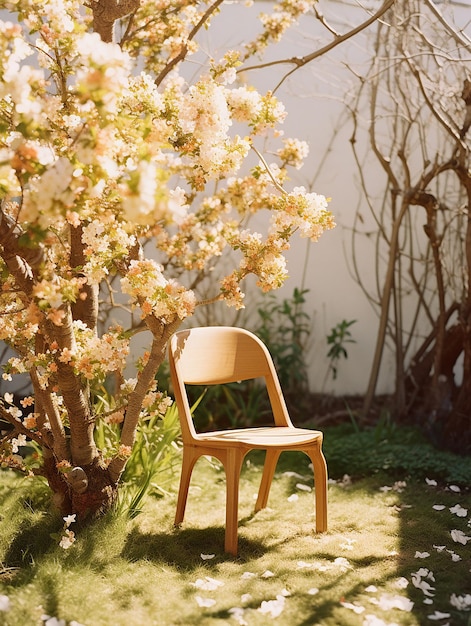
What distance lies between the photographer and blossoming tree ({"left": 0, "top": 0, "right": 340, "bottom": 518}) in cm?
156

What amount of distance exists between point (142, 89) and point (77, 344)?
78 cm

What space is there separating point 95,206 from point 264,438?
0.99m

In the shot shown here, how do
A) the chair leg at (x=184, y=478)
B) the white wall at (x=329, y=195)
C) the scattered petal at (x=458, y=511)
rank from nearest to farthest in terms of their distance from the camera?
the chair leg at (x=184, y=478) < the scattered petal at (x=458, y=511) < the white wall at (x=329, y=195)

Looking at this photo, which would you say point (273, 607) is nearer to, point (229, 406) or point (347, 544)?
point (347, 544)

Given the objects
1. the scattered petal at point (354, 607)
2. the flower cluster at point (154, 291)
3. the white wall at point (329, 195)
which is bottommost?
the scattered petal at point (354, 607)

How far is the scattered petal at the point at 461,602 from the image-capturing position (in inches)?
80.3

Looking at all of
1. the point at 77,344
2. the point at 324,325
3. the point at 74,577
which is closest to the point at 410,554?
the point at 74,577

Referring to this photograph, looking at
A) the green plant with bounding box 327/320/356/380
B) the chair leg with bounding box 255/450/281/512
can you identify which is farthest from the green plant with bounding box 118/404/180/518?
the green plant with bounding box 327/320/356/380

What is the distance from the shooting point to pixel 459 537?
2.63 metres

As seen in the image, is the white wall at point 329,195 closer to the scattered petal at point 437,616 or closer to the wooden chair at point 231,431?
the wooden chair at point 231,431

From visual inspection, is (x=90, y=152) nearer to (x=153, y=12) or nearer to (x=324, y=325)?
(x=153, y=12)


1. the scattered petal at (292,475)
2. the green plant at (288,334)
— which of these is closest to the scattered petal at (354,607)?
the scattered petal at (292,475)

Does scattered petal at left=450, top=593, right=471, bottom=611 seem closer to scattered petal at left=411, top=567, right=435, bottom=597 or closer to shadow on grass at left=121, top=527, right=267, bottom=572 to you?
scattered petal at left=411, top=567, right=435, bottom=597

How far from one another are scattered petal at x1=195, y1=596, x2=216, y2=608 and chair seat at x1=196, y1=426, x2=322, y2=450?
50 centimetres
